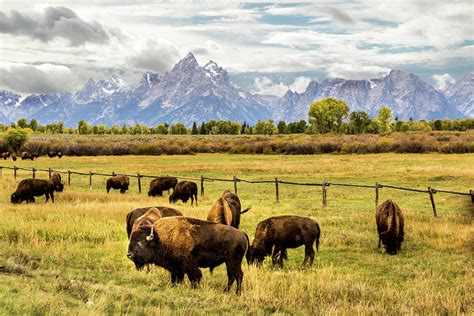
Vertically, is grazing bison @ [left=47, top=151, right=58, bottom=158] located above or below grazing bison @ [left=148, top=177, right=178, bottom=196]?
above

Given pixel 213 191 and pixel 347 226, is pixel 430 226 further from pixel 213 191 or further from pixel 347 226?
pixel 213 191

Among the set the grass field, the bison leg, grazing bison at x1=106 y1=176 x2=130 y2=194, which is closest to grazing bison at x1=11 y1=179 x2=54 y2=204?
the grass field

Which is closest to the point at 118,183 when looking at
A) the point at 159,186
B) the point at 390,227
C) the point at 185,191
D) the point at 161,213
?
the point at 159,186

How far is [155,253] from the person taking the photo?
9.45 m

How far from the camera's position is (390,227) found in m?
14.5

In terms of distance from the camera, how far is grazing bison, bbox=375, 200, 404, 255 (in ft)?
47.7

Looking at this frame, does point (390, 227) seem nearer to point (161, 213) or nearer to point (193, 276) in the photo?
point (161, 213)

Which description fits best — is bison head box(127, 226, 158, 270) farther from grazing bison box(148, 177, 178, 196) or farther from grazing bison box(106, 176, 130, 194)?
grazing bison box(106, 176, 130, 194)

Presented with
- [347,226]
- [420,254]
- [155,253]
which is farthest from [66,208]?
[420,254]

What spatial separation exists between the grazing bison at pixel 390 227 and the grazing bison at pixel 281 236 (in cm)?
303

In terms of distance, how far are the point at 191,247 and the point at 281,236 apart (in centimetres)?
380

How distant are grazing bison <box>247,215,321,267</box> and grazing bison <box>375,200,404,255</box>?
3033 millimetres

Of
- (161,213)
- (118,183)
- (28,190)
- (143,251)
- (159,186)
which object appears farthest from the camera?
(118,183)

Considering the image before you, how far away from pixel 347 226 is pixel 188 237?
421 inches
